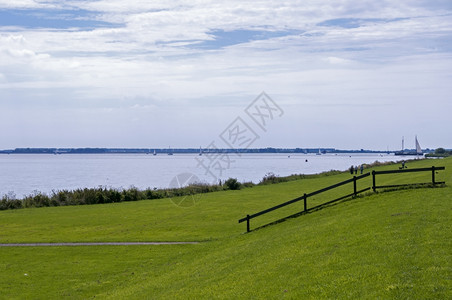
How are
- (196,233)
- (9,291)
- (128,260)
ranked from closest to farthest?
(9,291) < (128,260) < (196,233)

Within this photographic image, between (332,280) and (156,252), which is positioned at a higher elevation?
(332,280)

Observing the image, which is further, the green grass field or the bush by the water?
the bush by the water

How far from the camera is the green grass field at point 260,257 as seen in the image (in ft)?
38.9

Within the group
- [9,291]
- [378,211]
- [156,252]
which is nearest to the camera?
[9,291]

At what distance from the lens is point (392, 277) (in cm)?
1138

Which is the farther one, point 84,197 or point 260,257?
point 84,197

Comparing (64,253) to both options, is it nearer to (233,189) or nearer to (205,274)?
(205,274)

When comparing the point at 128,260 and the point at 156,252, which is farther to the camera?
the point at 156,252

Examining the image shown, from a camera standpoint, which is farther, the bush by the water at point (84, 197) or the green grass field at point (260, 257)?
the bush by the water at point (84, 197)

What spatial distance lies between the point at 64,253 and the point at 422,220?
16584 mm

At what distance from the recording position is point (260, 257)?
56.9ft

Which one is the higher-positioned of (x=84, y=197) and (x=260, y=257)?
(x=260, y=257)

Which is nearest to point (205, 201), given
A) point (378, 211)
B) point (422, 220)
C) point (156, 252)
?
point (156, 252)

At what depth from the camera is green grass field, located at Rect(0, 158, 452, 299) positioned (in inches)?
467
